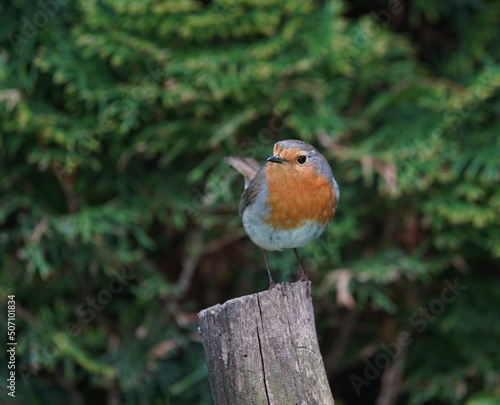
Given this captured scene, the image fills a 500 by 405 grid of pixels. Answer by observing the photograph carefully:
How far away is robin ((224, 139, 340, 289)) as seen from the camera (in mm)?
3391

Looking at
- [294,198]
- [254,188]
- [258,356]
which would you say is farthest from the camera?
[254,188]

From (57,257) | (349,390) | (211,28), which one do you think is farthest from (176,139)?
(349,390)

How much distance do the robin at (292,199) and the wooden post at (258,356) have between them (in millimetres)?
906

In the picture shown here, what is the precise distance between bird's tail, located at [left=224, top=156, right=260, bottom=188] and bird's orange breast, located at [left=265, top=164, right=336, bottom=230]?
1.31 ft

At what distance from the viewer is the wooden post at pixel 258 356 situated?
247 centimetres

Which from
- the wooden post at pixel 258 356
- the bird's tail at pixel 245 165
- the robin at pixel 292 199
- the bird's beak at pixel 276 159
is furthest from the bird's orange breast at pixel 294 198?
the wooden post at pixel 258 356

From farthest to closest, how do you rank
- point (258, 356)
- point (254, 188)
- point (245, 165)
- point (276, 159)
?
point (245, 165), point (254, 188), point (276, 159), point (258, 356)

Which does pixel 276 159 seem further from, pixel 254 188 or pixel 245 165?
pixel 245 165

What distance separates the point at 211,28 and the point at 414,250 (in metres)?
1.70

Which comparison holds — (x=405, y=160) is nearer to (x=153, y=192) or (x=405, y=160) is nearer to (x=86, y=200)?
(x=153, y=192)

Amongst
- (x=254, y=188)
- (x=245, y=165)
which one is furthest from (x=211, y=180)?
(x=254, y=188)

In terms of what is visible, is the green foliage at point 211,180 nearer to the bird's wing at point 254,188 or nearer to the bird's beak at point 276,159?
the bird's wing at point 254,188

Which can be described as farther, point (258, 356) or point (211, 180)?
point (211, 180)

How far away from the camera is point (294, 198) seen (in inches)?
134
